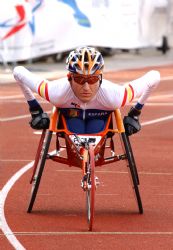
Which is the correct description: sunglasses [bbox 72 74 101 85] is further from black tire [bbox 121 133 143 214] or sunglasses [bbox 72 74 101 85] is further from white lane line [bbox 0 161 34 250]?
white lane line [bbox 0 161 34 250]

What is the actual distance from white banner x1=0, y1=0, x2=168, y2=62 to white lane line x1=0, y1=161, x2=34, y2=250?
1235cm

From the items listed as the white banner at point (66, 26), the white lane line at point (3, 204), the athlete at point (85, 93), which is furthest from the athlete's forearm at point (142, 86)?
the white banner at point (66, 26)

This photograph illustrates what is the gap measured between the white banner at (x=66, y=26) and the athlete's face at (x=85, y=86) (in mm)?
15135

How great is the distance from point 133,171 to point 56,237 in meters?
1.32

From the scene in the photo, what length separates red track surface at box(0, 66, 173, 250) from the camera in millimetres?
9844

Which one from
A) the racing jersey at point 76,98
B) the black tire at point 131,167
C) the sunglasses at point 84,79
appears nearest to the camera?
the sunglasses at point 84,79

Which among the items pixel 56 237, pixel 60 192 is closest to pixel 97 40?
pixel 60 192

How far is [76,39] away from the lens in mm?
28672

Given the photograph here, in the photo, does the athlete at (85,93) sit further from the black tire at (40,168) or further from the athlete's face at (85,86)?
the black tire at (40,168)

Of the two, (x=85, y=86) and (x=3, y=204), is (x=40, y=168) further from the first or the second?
(x=85, y=86)

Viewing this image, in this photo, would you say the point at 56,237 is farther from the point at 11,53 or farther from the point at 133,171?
the point at 11,53

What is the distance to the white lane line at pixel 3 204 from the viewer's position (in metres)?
9.66

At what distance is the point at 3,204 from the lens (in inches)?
451

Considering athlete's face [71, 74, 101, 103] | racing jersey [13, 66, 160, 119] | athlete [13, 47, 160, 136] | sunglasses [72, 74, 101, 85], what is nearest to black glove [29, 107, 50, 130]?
athlete [13, 47, 160, 136]
